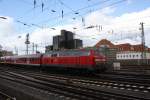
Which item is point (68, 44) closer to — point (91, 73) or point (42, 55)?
point (42, 55)

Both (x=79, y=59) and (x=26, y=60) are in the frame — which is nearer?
(x=79, y=59)

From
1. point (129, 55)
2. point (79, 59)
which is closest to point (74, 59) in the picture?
point (79, 59)

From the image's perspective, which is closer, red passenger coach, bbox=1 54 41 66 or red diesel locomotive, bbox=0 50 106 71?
red diesel locomotive, bbox=0 50 106 71

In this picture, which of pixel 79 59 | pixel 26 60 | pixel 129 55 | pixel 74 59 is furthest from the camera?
pixel 129 55

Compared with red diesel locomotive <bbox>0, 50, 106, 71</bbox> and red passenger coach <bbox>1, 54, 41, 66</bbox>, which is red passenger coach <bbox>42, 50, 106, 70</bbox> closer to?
red diesel locomotive <bbox>0, 50, 106, 71</bbox>

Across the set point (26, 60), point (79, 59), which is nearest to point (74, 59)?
point (79, 59)

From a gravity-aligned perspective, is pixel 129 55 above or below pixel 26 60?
above

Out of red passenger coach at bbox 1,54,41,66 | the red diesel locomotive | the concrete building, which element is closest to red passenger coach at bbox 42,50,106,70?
the red diesel locomotive

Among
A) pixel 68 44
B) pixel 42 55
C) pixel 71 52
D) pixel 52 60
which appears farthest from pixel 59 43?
pixel 71 52

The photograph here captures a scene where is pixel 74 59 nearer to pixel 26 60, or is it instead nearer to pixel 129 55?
pixel 26 60

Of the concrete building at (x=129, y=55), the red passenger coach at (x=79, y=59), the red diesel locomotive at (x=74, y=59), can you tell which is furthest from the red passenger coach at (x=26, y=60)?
the concrete building at (x=129, y=55)

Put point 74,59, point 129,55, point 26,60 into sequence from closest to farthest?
point 74,59
point 26,60
point 129,55

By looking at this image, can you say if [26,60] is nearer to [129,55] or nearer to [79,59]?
[79,59]

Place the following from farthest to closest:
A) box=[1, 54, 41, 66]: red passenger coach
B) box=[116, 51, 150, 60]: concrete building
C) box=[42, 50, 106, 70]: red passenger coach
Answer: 1. box=[116, 51, 150, 60]: concrete building
2. box=[1, 54, 41, 66]: red passenger coach
3. box=[42, 50, 106, 70]: red passenger coach
